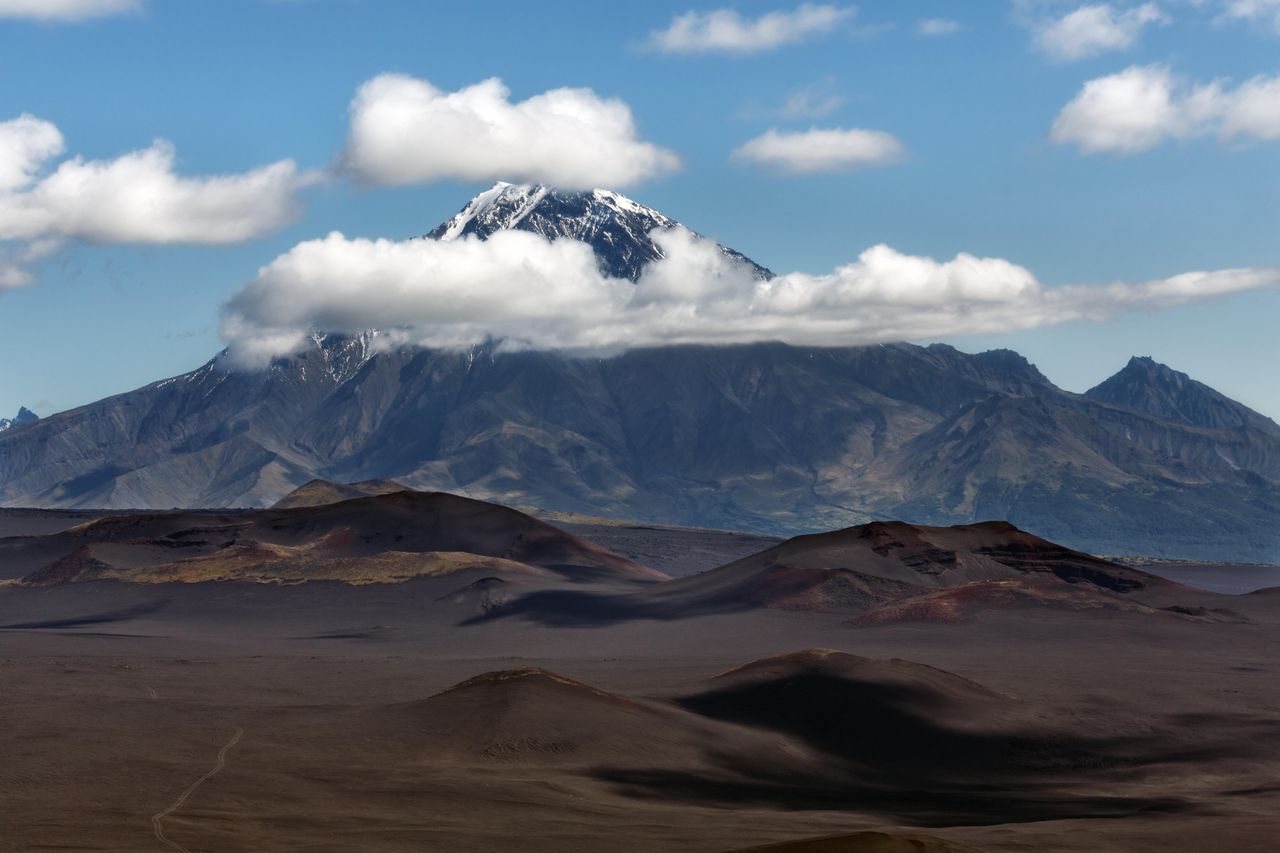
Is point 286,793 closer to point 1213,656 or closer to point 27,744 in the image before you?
point 27,744

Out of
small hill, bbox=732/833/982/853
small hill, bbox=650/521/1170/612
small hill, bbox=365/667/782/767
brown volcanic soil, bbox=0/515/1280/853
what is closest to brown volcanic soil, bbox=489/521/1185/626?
small hill, bbox=650/521/1170/612


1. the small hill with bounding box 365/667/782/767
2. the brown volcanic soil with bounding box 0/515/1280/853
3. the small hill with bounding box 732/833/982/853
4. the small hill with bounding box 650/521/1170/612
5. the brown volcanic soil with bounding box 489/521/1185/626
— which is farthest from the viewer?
the small hill with bounding box 650/521/1170/612

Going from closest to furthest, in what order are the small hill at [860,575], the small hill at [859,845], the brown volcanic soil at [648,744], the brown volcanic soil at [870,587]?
1. the small hill at [859,845]
2. the brown volcanic soil at [648,744]
3. the brown volcanic soil at [870,587]
4. the small hill at [860,575]

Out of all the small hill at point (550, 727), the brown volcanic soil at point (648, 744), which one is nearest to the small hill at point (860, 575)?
the brown volcanic soil at point (648, 744)

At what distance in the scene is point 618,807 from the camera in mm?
66500

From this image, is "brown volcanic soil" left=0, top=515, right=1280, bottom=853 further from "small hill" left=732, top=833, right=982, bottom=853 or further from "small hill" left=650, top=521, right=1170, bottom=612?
"small hill" left=650, top=521, right=1170, bottom=612

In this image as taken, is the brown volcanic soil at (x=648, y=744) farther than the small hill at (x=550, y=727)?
No

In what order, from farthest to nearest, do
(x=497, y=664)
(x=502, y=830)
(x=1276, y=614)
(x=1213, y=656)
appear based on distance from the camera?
1. (x=1276, y=614)
2. (x=1213, y=656)
3. (x=497, y=664)
4. (x=502, y=830)

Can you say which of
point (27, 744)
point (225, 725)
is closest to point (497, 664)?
point (225, 725)

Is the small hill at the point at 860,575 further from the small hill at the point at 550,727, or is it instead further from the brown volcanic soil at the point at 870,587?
the small hill at the point at 550,727

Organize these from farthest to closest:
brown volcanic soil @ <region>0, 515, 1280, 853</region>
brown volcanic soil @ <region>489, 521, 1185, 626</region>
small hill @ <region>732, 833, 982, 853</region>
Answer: brown volcanic soil @ <region>489, 521, 1185, 626</region> → brown volcanic soil @ <region>0, 515, 1280, 853</region> → small hill @ <region>732, 833, 982, 853</region>

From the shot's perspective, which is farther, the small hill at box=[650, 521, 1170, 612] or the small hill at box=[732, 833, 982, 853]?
the small hill at box=[650, 521, 1170, 612]

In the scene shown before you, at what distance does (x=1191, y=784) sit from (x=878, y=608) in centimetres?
8804

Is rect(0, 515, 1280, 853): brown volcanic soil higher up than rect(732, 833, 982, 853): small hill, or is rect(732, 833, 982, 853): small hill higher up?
rect(732, 833, 982, 853): small hill
